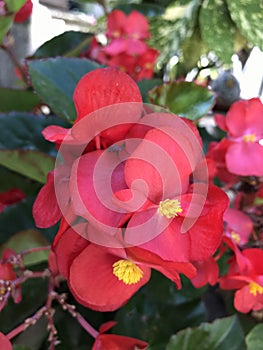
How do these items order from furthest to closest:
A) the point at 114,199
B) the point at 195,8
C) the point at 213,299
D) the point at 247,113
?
the point at 213,299, the point at 195,8, the point at 247,113, the point at 114,199

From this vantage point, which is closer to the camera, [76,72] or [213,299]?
[76,72]

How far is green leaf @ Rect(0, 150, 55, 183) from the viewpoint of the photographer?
19.2 inches

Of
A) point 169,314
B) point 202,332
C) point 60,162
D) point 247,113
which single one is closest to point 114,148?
point 60,162

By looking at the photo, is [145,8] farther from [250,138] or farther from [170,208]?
[170,208]

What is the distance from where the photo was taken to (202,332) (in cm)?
54

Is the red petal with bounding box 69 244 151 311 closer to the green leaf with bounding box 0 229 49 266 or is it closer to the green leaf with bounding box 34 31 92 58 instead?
the green leaf with bounding box 0 229 49 266

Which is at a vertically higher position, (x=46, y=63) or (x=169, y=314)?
(x=46, y=63)

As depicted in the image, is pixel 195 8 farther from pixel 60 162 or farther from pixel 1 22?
pixel 60 162

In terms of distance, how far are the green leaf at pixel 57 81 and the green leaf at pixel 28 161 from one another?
60 millimetres

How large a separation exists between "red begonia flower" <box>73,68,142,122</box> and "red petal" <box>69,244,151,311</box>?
10cm

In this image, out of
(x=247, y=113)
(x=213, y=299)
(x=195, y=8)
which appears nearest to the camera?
(x=247, y=113)

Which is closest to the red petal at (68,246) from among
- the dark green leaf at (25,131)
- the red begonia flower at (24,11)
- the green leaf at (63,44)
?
the dark green leaf at (25,131)

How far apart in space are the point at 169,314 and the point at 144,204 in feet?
1.37

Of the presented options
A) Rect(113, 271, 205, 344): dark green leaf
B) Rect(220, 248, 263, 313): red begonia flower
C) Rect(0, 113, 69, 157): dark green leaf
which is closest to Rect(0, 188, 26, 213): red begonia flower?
Rect(0, 113, 69, 157): dark green leaf
